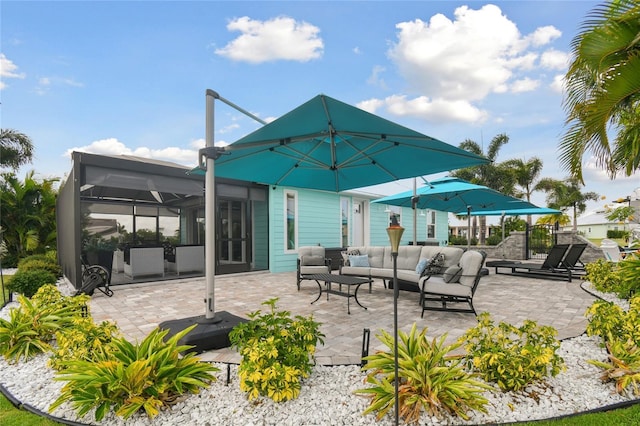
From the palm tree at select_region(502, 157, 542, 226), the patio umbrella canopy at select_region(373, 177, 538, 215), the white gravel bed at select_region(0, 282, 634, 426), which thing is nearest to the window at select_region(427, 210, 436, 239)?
the patio umbrella canopy at select_region(373, 177, 538, 215)

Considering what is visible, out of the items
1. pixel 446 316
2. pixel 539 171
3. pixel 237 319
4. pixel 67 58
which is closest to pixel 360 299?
pixel 446 316

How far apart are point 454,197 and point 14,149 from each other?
1799cm

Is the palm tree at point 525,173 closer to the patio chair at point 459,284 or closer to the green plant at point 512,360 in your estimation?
the patio chair at point 459,284

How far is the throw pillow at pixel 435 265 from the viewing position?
5.61m

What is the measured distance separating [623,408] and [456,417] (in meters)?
1.26

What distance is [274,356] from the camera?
2.30 meters

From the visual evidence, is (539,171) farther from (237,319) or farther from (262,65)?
(237,319)

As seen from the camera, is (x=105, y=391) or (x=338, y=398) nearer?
(x=105, y=391)

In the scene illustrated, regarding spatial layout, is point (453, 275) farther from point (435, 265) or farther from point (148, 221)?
point (148, 221)

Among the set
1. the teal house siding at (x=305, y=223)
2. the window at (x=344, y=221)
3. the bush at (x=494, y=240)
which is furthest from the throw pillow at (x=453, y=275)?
the bush at (x=494, y=240)

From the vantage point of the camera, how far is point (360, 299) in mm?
5852

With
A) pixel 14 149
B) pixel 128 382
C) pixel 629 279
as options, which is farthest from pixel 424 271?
pixel 14 149

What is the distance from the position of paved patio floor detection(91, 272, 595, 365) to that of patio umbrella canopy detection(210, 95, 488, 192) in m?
2.14

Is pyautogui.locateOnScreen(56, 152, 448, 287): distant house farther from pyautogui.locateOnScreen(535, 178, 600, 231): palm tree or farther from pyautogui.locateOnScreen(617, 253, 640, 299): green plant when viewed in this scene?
pyautogui.locateOnScreen(535, 178, 600, 231): palm tree
